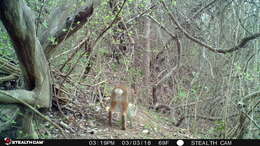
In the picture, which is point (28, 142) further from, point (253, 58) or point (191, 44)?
point (191, 44)

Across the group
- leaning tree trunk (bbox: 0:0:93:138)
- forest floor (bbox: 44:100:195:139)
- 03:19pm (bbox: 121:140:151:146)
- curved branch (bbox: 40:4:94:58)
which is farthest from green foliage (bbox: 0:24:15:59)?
03:19pm (bbox: 121:140:151:146)

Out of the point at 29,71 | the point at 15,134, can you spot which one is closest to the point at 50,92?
the point at 29,71

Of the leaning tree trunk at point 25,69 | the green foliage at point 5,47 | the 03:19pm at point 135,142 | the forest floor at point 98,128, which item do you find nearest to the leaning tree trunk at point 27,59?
the leaning tree trunk at point 25,69

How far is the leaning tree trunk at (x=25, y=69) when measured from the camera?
7.76 ft

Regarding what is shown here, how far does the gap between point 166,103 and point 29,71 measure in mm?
3916

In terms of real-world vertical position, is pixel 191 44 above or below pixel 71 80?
above

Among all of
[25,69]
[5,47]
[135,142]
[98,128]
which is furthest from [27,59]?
[135,142]

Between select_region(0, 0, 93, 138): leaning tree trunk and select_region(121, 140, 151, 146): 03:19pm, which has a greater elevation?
select_region(0, 0, 93, 138): leaning tree trunk

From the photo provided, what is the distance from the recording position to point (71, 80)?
3650mm

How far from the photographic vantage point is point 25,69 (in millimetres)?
2715

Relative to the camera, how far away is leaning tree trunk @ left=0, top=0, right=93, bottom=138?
2365 millimetres

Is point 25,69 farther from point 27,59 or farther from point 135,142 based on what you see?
point 135,142

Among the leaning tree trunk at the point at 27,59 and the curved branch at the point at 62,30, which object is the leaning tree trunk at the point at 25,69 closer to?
the leaning tree trunk at the point at 27,59

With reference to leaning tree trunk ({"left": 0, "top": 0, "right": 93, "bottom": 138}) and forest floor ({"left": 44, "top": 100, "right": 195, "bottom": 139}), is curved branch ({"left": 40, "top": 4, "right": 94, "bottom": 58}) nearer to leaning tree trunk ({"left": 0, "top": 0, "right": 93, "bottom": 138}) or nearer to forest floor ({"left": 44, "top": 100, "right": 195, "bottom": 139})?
leaning tree trunk ({"left": 0, "top": 0, "right": 93, "bottom": 138})
